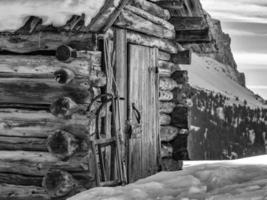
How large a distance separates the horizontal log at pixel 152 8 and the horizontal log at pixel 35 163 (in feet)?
9.83

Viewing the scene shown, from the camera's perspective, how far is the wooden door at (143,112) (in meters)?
9.29

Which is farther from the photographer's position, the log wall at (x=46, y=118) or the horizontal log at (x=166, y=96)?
the horizontal log at (x=166, y=96)

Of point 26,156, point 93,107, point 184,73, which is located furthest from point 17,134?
point 184,73

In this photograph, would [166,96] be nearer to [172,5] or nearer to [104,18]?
[172,5]

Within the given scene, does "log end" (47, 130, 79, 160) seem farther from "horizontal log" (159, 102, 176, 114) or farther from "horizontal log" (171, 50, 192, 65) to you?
"horizontal log" (171, 50, 192, 65)

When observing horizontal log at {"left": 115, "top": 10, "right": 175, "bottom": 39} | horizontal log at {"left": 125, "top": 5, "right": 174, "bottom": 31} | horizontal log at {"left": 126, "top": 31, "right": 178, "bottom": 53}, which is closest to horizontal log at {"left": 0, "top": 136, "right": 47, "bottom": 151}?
horizontal log at {"left": 115, "top": 10, "right": 175, "bottom": 39}

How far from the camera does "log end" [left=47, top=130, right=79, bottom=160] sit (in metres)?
7.48

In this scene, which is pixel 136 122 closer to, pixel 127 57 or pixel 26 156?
pixel 127 57

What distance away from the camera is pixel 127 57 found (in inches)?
358

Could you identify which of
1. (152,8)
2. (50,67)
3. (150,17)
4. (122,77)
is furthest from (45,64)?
(152,8)

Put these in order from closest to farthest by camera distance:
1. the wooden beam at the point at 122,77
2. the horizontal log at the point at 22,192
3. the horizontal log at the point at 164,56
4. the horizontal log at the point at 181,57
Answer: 1. the horizontal log at the point at 22,192
2. the wooden beam at the point at 122,77
3. the horizontal log at the point at 164,56
4. the horizontal log at the point at 181,57

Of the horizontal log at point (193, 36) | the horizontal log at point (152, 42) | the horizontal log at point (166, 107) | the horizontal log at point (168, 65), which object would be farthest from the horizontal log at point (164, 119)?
the horizontal log at point (193, 36)

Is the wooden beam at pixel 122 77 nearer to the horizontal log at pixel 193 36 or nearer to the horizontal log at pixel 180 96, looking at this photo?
the horizontal log at pixel 180 96

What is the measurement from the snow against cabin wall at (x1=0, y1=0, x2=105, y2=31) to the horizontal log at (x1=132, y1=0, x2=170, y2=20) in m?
1.90
